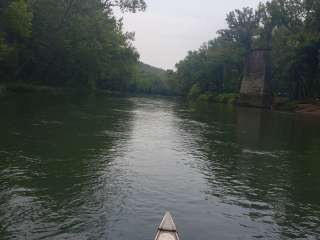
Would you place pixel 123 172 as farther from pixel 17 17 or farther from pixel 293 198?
pixel 17 17

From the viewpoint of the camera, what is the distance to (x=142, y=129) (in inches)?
981

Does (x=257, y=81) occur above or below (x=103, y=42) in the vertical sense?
below

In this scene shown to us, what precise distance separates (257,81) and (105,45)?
94.4ft

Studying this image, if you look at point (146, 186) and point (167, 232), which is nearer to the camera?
point (167, 232)

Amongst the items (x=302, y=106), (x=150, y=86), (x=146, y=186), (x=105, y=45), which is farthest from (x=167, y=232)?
(x=150, y=86)

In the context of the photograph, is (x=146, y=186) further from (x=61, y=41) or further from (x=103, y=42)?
(x=103, y=42)

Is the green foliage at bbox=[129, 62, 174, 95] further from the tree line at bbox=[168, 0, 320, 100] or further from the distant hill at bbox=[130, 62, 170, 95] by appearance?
the tree line at bbox=[168, 0, 320, 100]

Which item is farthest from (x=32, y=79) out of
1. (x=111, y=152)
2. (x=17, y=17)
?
(x=111, y=152)

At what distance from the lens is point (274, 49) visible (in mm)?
69812

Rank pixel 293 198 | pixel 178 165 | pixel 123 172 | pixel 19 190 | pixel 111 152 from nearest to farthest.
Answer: pixel 19 190
pixel 293 198
pixel 123 172
pixel 178 165
pixel 111 152

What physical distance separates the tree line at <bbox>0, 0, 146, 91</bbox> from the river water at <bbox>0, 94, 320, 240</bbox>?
34.5 metres

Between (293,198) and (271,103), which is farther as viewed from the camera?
(271,103)

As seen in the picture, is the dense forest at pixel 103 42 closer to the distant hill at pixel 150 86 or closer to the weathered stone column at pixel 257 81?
the weathered stone column at pixel 257 81

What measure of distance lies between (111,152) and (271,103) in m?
59.5
